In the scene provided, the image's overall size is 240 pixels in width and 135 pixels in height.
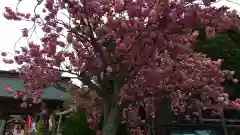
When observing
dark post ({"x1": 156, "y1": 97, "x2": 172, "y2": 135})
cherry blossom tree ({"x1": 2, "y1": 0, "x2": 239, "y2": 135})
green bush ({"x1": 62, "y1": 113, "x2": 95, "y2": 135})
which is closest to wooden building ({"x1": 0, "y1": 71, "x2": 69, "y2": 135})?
green bush ({"x1": 62, "y1": 113, "x2": 95, "y2": 135})

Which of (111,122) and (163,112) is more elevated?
(163,112)

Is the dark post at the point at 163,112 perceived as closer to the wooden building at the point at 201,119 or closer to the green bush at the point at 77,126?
→ the wooden building at the point at 201,119

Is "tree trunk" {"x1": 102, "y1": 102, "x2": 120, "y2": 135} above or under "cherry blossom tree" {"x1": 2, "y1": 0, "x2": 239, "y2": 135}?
under

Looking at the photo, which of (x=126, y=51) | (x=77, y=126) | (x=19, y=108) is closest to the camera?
(x=126, y=51)

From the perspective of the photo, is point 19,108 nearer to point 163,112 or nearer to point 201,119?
point 163,112

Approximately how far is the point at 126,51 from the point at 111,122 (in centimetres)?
133

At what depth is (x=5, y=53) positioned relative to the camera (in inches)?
198

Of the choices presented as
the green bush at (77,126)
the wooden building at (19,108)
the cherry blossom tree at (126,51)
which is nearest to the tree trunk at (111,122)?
the cherry blossom tree at (126,51)

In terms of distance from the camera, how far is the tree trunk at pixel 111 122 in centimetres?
397

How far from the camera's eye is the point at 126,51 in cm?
354

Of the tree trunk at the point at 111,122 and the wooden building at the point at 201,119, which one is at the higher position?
the wooden building at the point at 201,119

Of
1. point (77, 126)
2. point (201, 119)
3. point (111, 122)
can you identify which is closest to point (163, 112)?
point (201, 119)

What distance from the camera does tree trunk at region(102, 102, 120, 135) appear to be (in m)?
3.97

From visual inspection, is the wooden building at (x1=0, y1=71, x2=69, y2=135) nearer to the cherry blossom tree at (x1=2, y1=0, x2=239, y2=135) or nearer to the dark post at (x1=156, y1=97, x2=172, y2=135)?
the dark post at (x1=156, y1=97, x2=172, y2=135)
